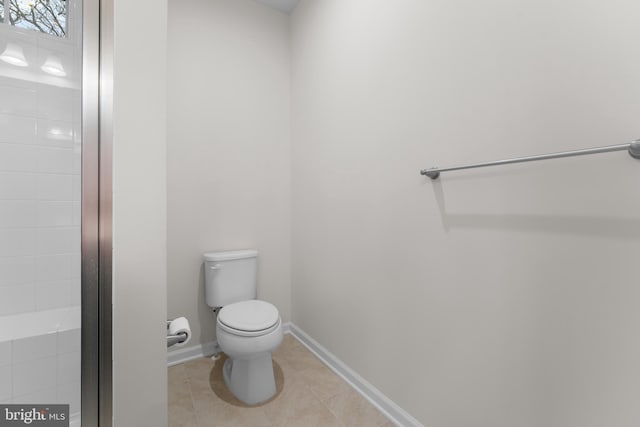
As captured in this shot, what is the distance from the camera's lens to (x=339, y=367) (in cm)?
174

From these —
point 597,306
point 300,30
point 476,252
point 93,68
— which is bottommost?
point 597,306

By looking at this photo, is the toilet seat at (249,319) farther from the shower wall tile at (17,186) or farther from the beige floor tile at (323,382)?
the shower wall tile at (17,186)

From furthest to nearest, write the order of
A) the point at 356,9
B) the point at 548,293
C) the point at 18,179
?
the point at 356,9, the point at 548,293, the point at 18,179

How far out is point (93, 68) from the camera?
1.94ft

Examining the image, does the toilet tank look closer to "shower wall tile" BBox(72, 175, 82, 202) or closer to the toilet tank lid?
the toilet tank lid

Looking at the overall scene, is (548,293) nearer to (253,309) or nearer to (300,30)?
(253,309)

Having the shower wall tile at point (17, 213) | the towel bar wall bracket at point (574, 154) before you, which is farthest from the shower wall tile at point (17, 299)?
the towel bar wall bracket at point (574, 154)

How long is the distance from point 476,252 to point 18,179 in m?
1.27

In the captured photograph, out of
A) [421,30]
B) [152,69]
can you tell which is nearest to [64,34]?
[152,69]

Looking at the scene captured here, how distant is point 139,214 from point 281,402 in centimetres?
129

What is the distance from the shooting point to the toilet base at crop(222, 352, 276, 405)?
1.50m

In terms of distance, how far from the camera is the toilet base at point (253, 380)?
4.92 ft

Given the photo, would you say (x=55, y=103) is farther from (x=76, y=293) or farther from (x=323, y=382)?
(x=323, y=382)

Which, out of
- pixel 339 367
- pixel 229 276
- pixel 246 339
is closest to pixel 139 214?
pixel 246 339
